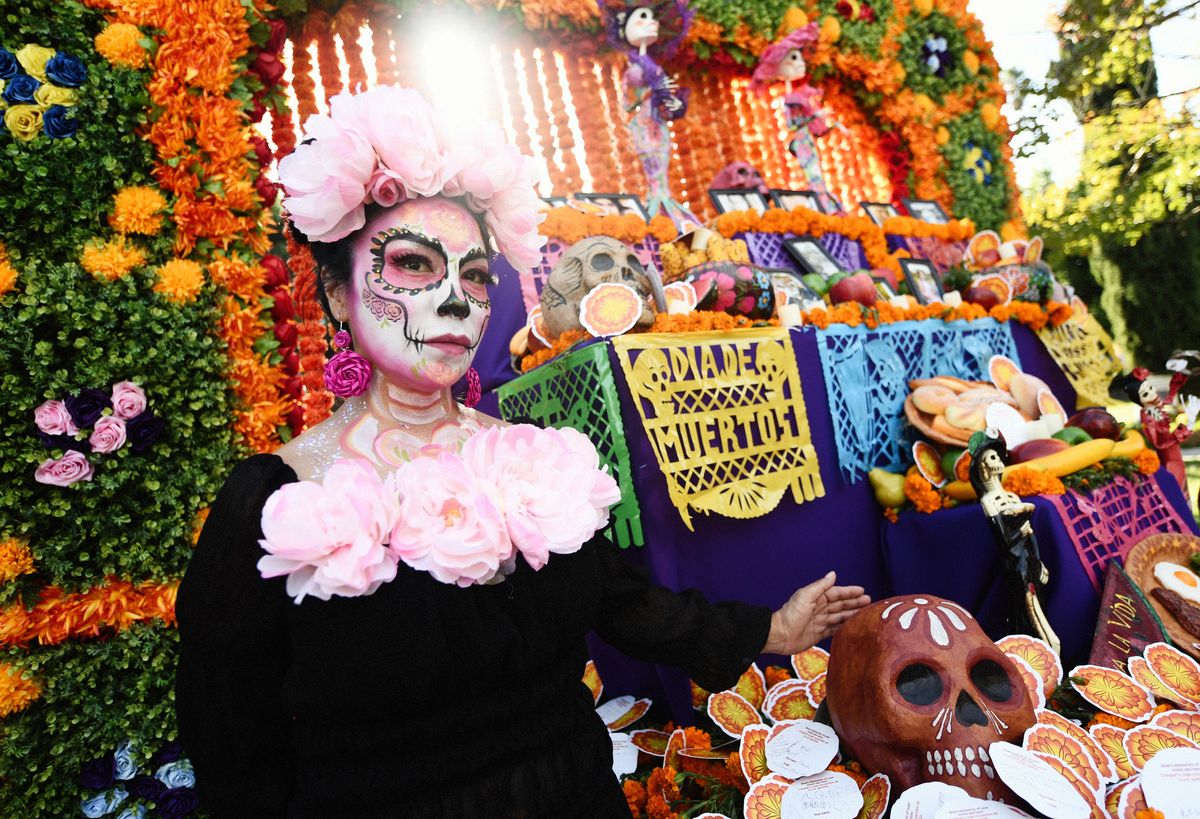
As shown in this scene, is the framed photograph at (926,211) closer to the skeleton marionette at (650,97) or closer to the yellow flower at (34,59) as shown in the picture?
the skeleton marionette at (650,97)

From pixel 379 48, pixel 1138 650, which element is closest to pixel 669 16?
pixel 379 48

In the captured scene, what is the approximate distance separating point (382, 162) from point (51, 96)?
1.83 meters

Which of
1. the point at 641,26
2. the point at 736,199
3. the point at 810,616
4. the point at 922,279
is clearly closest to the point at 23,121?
the point at 810,616

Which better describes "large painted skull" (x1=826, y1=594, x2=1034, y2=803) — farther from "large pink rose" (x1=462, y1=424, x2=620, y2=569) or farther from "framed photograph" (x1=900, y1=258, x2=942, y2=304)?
"framed photograph" (x1=900, y1=258, x2=942, y2=304)

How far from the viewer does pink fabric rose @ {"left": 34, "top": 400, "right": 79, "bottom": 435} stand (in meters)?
2.25

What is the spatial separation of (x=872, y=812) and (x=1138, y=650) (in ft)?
3.74

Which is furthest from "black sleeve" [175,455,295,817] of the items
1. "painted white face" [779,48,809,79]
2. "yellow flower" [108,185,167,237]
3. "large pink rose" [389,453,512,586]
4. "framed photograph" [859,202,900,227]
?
"painted white face" [779,48,809,79]

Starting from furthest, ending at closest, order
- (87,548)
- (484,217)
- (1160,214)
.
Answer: (1160,214)
(87,548)
(484,217)

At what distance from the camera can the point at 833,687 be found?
171 cm

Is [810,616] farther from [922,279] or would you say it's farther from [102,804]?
[922,279]

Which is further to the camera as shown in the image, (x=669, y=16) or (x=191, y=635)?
(x=669, y=16)

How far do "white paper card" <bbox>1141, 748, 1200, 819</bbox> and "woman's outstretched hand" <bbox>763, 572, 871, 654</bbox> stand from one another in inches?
24.2

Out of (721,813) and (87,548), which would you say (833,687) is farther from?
(87,548)

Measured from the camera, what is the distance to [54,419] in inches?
88.9
